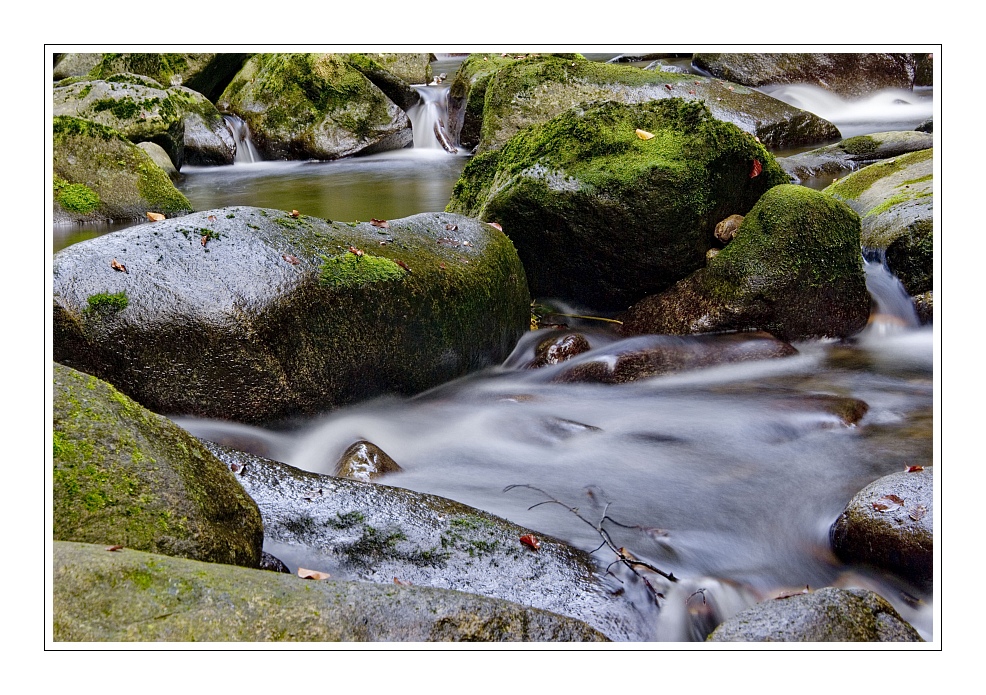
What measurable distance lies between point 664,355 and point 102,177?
22.0ft

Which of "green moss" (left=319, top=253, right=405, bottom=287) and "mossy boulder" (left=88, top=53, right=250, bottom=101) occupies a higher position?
"mossy boulder" (left=88, top=53, right=250, bottom=101)

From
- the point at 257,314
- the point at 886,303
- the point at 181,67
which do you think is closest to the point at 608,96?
the point at 886,303

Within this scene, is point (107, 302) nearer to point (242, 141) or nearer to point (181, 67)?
point (242, 141)

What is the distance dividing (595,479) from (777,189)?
3.34 m

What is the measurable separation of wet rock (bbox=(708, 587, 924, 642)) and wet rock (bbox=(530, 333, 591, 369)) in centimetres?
327

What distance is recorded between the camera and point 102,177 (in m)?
8.82

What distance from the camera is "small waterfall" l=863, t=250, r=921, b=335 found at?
640 centimetres

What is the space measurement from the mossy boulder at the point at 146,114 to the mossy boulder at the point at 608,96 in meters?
4.46

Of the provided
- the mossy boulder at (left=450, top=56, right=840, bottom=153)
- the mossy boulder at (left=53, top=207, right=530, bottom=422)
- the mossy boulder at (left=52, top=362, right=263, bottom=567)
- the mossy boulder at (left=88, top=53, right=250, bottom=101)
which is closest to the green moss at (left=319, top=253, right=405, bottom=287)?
the mossy boulder at (left=53, top=207, right=530, bottom=422)

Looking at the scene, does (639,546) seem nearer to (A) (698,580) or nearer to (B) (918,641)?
(A) (698,580)

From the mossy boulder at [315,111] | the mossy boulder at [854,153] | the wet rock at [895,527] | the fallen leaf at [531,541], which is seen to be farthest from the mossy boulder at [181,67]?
the wet rock at [895,527]

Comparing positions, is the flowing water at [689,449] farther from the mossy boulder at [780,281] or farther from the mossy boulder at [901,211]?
the mossy boulder at [901,211]

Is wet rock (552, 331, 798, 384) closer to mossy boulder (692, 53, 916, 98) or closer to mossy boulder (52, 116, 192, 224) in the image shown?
mossy boulder (52, 116, 192, 224)
